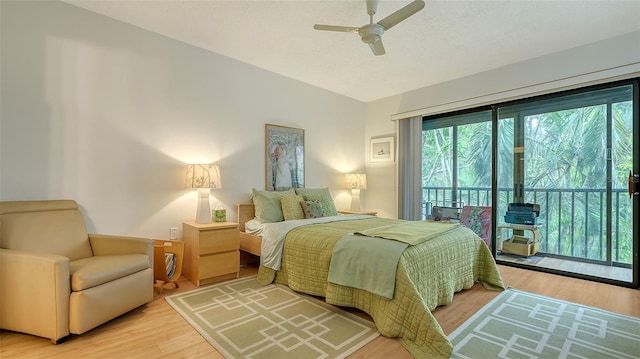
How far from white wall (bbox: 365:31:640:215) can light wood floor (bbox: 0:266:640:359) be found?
227cm

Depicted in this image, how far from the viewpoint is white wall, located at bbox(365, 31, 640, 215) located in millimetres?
3053

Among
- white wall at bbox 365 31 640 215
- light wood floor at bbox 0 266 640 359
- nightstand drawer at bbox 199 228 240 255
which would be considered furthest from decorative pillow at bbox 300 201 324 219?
white wall at bbox 365 31 640 215

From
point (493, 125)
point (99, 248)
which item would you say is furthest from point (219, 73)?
Result: point (493, 125)

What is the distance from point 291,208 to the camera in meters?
3.55

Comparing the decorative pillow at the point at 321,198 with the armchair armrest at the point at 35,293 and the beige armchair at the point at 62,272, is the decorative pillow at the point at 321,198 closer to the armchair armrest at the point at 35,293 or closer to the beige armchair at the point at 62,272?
the beige armchair at the point at 62,272

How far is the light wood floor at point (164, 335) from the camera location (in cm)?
177

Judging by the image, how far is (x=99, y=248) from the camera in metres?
2.46

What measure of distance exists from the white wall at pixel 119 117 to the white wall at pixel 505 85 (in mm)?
2123

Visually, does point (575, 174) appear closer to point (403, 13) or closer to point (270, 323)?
point (403, 13)

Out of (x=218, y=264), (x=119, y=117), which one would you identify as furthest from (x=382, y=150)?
(x=119, y=117)

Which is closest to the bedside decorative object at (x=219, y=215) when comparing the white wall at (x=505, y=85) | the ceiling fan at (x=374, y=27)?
the ceiling fan at (x=374, y=27)

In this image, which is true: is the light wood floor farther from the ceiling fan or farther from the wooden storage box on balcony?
the ceiling fan

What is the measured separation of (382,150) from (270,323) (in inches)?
146

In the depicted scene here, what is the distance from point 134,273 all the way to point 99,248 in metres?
0.49
